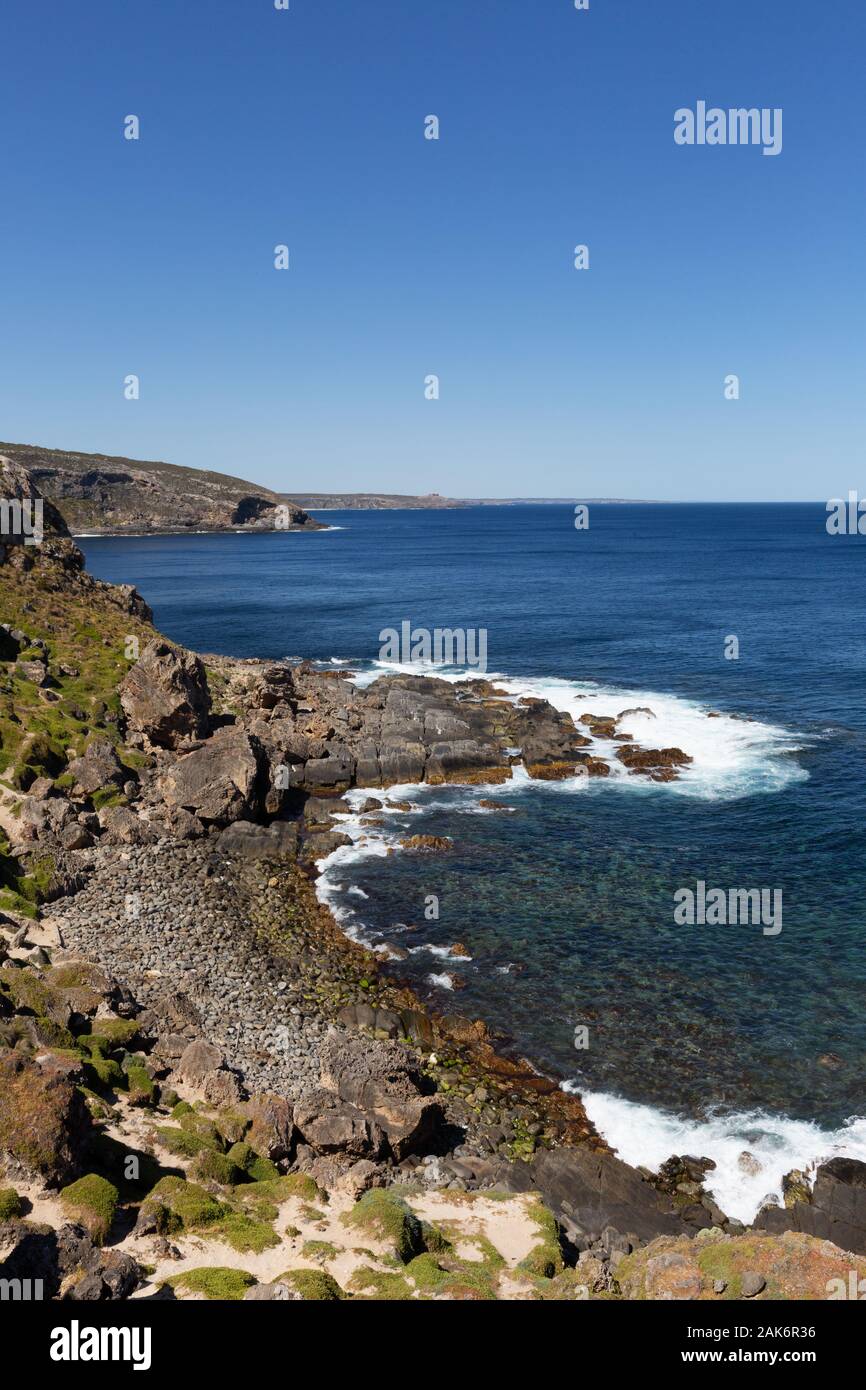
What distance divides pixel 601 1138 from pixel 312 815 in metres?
28.7

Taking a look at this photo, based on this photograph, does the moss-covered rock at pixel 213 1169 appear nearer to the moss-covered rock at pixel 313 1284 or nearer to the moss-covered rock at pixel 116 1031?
the moss-covered rock at pixel 313 1284

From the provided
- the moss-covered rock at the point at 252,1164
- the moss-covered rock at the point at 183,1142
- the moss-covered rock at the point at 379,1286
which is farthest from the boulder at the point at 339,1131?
the moss-covered rock at the point at 379,1286

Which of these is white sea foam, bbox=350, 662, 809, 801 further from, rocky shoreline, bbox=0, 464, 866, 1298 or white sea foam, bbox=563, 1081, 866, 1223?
white sea foam, bbox=563, 1081, 866, 1223

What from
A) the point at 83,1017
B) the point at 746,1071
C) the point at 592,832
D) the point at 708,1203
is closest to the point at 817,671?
the point at 592,832

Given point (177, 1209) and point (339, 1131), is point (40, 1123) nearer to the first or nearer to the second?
point (177, 1209)

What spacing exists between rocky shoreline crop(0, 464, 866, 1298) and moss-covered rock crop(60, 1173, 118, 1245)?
0.06 metres

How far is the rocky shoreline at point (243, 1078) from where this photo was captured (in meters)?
18.1

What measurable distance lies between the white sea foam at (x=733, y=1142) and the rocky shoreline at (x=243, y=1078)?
22.2 inches

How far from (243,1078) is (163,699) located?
32637mm

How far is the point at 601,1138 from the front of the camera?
86.6 ft

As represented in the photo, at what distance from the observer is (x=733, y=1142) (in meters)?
25.9
